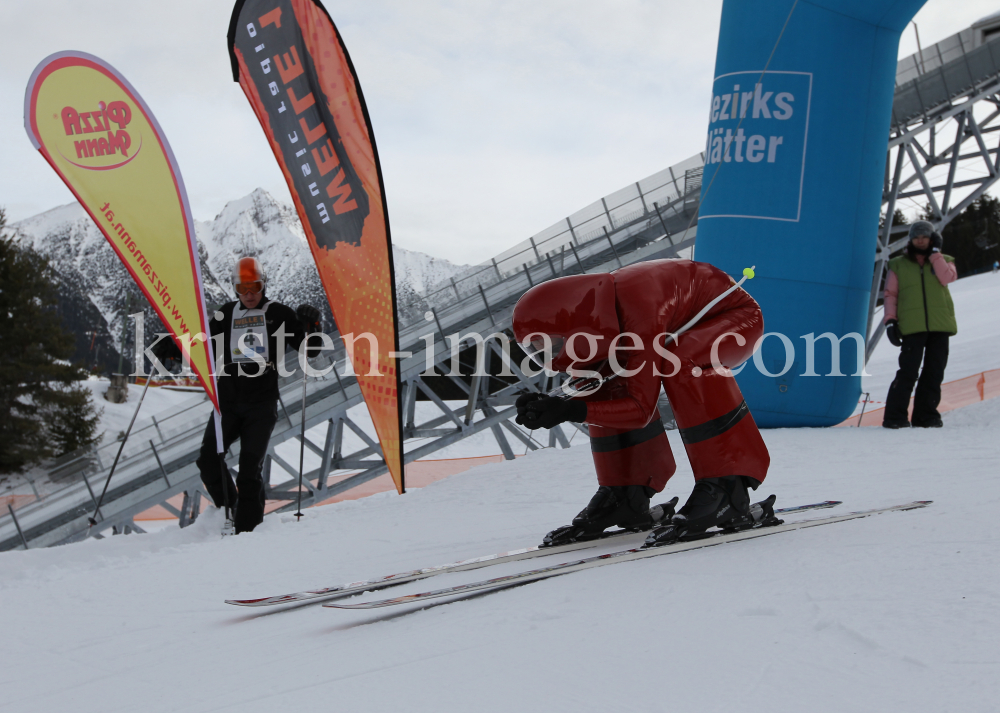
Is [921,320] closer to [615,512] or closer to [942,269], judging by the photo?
[942,269]

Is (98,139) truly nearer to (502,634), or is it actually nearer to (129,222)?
(129,222)

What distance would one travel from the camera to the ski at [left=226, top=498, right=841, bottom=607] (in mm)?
2373

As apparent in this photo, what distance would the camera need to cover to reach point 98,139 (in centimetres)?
522

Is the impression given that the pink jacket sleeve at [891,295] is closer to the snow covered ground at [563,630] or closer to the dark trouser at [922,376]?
the dark trouser at [922,376]

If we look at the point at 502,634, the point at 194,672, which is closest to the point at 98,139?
the point at 194,672

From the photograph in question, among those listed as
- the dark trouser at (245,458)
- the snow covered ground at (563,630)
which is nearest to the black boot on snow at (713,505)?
the snow covered ground at (563,630)

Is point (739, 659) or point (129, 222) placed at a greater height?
point (129, 222)

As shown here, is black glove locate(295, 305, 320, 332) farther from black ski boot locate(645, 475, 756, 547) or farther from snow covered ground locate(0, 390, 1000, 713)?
black ski boot locate(645, 475, 756, 547)

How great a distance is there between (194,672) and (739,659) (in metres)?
1.27

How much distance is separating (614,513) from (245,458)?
270cm

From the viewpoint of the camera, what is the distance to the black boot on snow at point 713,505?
264 cm

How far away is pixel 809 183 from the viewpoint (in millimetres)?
6230

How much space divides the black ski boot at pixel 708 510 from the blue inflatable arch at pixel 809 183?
3793 mm

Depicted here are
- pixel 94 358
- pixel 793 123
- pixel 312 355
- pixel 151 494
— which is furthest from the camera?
pixel 94 358
